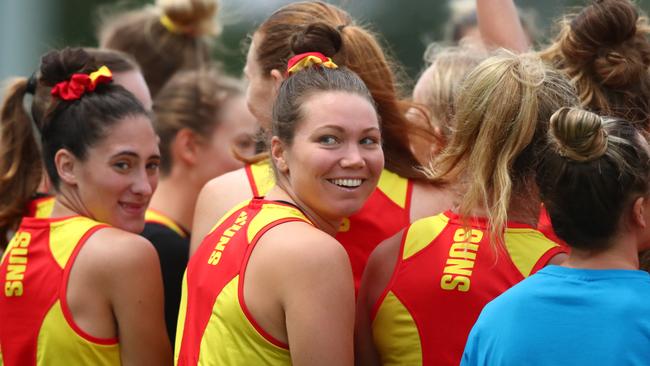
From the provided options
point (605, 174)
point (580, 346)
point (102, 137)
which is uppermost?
point (102, 137)

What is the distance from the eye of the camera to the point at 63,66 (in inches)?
148

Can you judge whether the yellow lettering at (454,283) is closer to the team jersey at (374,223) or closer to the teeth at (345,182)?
the teeth at (345,182)

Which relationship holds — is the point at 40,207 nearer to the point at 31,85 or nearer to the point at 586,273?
the point at 31,85

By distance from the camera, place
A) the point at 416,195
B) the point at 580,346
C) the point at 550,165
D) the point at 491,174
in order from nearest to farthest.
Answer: the point at 580,346 → the point at 550,165 → the point at 491,174 → the point at 416,195

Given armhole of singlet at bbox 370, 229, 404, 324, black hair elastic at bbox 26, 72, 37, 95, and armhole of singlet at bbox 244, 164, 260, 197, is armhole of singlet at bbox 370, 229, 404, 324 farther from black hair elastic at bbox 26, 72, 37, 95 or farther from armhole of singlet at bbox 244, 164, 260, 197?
black hair elastic at bbox 26, 72, 37, 95

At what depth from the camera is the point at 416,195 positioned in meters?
3.39

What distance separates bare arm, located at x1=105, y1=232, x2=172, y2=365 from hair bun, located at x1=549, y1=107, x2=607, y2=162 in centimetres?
143

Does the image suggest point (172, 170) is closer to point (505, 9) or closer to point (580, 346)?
point (505, 9)

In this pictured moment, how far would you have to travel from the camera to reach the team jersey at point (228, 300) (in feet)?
8.93

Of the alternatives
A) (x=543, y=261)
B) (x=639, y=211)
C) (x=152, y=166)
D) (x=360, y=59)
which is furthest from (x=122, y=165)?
(x=639, y=211)

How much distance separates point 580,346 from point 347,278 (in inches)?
24.9

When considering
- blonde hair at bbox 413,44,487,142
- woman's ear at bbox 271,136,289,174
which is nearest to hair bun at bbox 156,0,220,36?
blonde hair at bbox 413,44,487,142

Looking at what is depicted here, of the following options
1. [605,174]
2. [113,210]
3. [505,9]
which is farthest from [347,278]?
[505,9]

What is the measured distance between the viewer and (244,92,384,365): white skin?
266 cm
